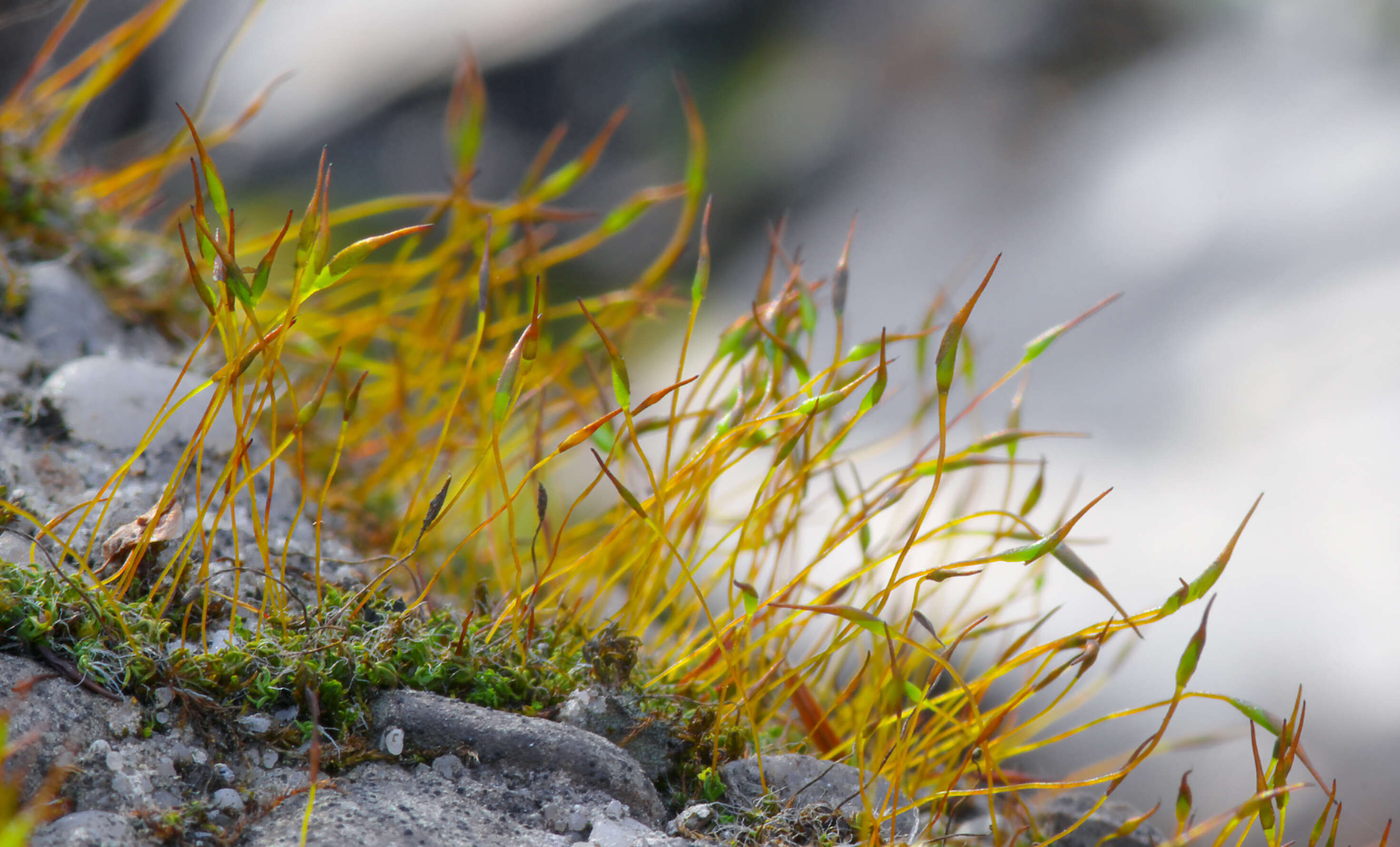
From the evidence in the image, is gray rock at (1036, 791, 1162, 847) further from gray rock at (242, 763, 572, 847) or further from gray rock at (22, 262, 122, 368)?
gray rock at (22, 262, 122, 368)

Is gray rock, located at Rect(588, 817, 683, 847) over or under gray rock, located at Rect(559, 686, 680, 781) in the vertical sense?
under

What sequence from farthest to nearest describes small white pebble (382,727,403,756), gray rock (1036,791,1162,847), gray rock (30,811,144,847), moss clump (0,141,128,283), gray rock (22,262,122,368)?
moss clump (0,141,128,283) < gray rock (22,262,122,368) < gray rock (1036,791,1162,847) < small white pebble (382,727,403,756) < gray rock (30,811,144,847)

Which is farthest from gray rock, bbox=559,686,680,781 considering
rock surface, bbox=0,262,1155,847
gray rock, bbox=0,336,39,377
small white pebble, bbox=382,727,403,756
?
gray rock, bbox=0,336,39,377

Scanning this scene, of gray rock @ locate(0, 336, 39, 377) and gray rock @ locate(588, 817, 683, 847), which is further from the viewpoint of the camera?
gray rock @ locate(0, 336, 39, 377)

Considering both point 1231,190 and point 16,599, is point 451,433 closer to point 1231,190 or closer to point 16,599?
point 16,599

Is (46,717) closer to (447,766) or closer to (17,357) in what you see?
(447,766)

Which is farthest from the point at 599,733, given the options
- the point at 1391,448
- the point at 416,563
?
the point at 1391,448
